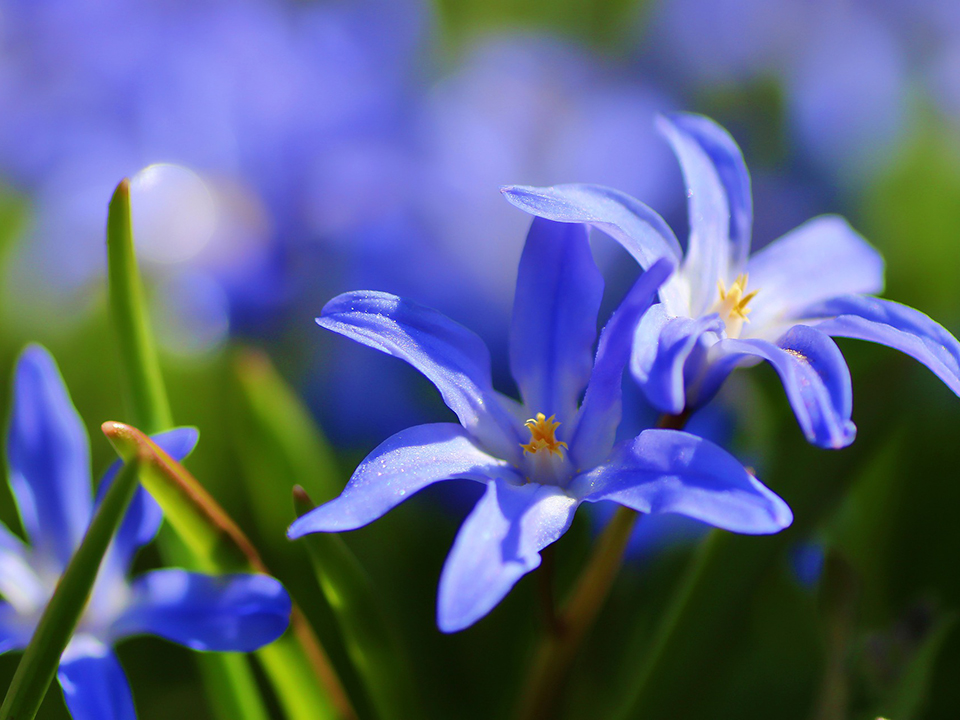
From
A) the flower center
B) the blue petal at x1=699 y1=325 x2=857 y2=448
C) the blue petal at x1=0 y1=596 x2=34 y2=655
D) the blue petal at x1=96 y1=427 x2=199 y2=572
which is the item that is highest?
the flower center

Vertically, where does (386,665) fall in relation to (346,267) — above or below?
below

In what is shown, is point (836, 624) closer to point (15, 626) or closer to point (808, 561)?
point (808, 561)

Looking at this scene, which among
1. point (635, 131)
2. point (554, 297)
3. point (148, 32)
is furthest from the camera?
point (148, 32)

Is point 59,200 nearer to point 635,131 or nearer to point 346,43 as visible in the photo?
point 346,43

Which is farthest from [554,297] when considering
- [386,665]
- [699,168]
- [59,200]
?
[59,200]

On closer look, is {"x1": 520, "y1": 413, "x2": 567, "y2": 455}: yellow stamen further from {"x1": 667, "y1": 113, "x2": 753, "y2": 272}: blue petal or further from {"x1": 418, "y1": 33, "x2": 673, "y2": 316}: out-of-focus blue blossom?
{"x1": 418, "y1": 33, "x2": 673, "y2": 316}: out-of-focus blue blossom

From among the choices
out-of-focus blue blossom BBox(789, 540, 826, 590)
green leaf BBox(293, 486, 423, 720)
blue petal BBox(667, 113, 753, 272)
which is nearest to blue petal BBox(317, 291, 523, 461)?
green leaf BBox(293, 486, 423, 720)
